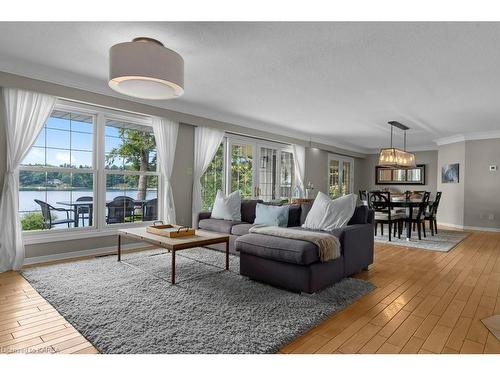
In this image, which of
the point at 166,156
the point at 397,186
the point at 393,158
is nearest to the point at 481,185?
the point at 397,186

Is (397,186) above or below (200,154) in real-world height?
below

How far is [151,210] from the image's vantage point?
5129 millimetres

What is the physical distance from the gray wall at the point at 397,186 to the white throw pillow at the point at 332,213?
738cm

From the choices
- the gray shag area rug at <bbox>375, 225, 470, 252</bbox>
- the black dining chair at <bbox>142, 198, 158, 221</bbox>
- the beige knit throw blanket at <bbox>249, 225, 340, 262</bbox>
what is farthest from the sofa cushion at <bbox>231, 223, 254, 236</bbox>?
the gray shag area rug at <bbox>375, 225, 470, 252</bbox>

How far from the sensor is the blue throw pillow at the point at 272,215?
4219 mm

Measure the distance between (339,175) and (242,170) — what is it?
4.43 m

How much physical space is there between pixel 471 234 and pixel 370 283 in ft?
16.5

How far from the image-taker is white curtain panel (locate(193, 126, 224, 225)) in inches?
217

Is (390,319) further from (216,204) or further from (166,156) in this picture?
(166,156)

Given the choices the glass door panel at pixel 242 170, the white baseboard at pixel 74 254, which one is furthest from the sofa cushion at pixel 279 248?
the glass door panel at pixel 242 170
